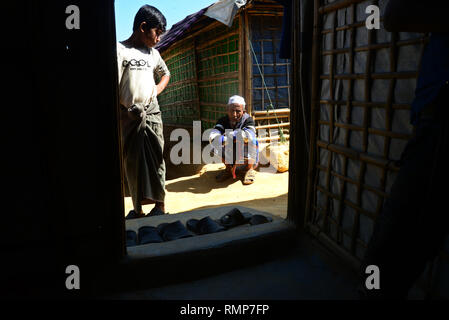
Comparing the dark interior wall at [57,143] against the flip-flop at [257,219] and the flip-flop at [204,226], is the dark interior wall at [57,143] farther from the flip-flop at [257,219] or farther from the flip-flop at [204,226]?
the flip-flop at [257,219]

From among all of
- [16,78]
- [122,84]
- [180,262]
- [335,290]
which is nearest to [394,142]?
[335,290]

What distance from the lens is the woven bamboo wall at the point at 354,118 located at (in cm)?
187

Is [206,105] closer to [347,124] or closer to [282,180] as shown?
[282,180]

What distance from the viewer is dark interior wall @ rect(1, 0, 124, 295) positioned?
1.85 metres

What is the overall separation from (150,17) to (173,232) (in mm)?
2164

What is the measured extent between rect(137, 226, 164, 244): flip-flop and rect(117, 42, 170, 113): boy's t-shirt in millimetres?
1337

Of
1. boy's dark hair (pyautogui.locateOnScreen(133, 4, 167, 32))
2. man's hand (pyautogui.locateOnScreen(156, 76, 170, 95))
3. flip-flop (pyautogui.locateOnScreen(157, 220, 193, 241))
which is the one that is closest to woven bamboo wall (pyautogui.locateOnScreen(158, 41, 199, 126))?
man's hand (pyautogui.locateOnScreen(156, 76, 170, 95))

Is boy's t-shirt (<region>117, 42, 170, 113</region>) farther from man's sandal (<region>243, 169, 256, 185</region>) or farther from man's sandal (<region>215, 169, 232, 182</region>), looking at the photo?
man's sandal (<region>215, 169, 232, 182</region>)

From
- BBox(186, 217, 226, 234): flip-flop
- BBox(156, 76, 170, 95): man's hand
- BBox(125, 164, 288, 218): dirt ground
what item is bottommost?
BBox(125, 164, 288, 218): dirt ground

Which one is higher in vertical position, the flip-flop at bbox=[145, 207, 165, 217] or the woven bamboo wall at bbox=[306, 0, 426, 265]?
the woven bamboo wall at bbox=[306, 0, 426, 265]

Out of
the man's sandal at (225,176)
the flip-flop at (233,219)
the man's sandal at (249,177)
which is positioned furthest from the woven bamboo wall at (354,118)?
the man's sandal at (225,176)

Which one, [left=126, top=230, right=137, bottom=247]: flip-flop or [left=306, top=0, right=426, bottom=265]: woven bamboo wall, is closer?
[left=306, top=0, right=426, bottom=265]: woven bamboo wall

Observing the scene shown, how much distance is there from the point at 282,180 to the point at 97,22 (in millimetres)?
4675

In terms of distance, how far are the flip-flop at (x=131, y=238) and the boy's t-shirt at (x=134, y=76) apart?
1.35 m
